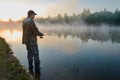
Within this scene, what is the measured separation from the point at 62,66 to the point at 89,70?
1.67 metres

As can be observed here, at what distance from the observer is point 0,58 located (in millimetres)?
13867

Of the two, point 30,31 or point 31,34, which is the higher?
point 30,31

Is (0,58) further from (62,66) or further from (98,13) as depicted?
(98,13)

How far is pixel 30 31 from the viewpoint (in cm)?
1216

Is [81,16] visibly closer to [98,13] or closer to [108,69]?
[98,13]

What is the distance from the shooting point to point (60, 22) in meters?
199

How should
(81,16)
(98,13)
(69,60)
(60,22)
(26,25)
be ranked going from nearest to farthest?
1. (26,25)
2. (69,60)
3. (98,13)
4. (81,16)
5. (60,22)

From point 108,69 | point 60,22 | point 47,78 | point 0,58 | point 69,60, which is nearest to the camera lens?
point 47,78

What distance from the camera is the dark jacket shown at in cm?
1204

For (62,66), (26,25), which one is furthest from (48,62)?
(26,25)

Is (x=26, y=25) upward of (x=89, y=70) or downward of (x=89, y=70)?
upward

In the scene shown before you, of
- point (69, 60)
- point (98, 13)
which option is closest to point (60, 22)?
point (98, 13)

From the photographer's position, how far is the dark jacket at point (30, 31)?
39.5 ft

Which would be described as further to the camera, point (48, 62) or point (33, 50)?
point (48, 62)
